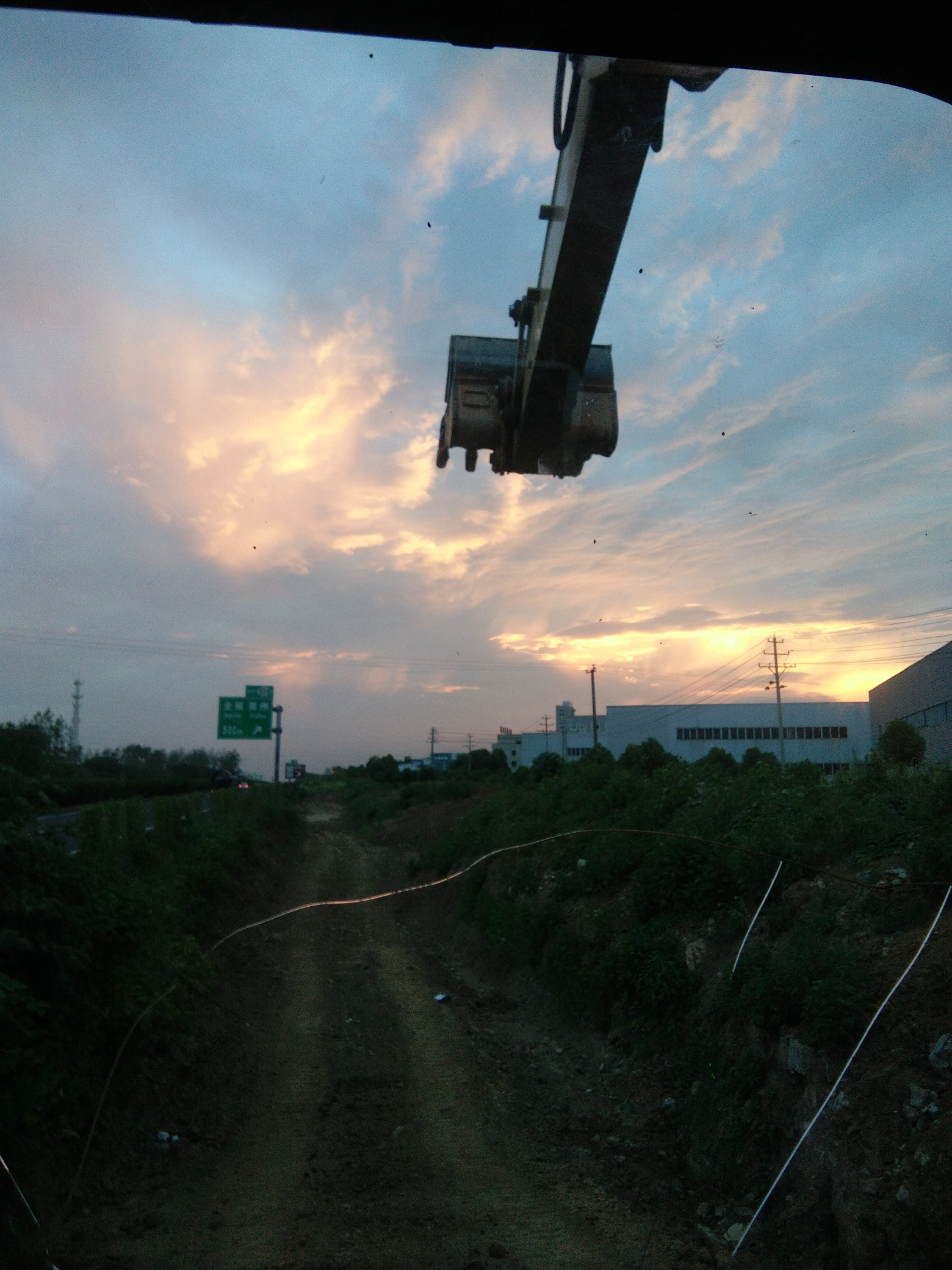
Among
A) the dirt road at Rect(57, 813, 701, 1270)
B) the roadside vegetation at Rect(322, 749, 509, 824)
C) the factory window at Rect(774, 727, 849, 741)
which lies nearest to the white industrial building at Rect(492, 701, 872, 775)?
the factory window at Rect(774, 727, 849, 741)

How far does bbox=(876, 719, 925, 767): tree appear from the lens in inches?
606

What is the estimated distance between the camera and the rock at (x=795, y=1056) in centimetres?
477

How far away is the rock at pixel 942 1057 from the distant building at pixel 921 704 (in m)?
6.24

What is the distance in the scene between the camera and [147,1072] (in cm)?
558

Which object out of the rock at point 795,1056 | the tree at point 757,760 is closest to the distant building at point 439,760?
the tree at point 757,760

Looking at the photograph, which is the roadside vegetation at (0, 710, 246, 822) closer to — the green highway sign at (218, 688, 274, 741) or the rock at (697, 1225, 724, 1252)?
the green highway sign at (218, 688, 274, 741)

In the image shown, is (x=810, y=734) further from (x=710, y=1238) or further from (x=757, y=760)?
(x=710, y=1238)

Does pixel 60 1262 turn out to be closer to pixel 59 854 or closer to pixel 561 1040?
pixel 59 854

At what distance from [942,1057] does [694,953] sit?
125 inches

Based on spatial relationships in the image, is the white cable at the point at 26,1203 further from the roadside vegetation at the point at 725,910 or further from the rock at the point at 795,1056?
the rock at the point at 795,1056

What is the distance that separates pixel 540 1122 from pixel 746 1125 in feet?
5.34

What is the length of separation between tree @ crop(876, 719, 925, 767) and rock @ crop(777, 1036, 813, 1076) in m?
11.7

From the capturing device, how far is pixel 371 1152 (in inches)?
197

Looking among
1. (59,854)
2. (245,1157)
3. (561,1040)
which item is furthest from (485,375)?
(561,1040)
